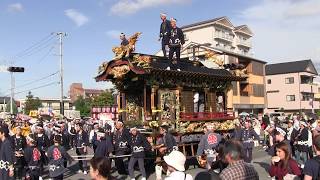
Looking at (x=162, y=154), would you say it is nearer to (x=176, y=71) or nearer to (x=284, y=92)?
(x=176, y=71)

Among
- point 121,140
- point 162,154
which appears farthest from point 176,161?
point 121,140

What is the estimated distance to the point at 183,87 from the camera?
50.7 ft

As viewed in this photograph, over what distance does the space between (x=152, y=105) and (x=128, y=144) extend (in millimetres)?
1709

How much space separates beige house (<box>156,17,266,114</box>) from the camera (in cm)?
5062

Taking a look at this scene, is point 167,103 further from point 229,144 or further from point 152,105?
point 229,144

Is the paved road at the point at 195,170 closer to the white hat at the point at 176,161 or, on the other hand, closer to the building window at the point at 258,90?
the white hat at the point at 176,161

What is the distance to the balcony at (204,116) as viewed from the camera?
14.9m

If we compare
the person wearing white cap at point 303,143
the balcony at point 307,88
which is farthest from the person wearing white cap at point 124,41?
the balcony at point 307,88

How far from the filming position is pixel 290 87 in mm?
64062

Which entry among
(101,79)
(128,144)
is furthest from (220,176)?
(101,79)

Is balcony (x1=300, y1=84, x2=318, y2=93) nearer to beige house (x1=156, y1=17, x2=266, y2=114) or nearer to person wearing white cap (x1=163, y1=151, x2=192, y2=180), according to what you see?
beige house (x1=156, y1=17, x2=266, y2=114)

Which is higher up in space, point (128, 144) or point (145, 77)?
point (145, 77)

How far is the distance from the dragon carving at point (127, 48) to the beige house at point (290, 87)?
171 ft

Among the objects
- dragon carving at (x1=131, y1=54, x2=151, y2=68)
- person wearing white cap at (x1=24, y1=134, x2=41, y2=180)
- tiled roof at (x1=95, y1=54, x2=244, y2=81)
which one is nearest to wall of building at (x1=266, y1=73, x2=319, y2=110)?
tiled roof at (x1=95, y1=54, x2=244, y2=81)
